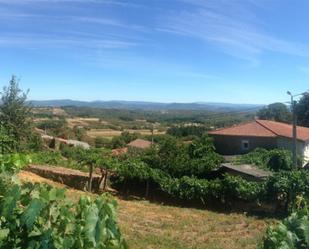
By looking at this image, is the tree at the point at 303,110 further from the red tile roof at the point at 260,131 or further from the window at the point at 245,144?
the window at the point at 245,144

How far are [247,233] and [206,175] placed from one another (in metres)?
11.8

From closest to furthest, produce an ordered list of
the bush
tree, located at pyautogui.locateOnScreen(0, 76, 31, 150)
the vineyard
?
the vineyard
the bush
tree, located at pyautogui.locateOnScreen(0, 76, 31, 150)

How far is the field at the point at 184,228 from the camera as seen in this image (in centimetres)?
1345

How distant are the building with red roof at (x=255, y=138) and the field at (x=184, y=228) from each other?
67.3 feet

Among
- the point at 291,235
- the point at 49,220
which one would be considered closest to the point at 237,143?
the point at 291,235

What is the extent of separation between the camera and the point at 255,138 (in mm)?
40500

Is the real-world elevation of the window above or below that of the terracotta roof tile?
below

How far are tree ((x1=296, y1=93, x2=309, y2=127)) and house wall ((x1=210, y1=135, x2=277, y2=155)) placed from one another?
21397 millimetres

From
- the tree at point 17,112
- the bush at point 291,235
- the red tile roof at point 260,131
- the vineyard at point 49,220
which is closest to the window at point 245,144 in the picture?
the red tile roof at point 260,131

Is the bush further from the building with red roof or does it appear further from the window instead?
the window

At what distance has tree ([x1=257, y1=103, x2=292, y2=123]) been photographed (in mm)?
83688

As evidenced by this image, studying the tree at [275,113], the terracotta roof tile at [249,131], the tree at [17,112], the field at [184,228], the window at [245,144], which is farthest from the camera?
the tree at [275,113]

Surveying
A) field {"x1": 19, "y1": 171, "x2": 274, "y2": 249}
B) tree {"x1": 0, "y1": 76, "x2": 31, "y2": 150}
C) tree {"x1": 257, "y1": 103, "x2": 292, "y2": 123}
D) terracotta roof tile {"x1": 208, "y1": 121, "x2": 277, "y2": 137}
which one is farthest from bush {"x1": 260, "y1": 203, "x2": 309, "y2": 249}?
tree {"x1": 257, "y1": 103, "x2": 292, "y2": 123}

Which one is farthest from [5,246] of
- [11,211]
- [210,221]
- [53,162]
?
[53,162]
